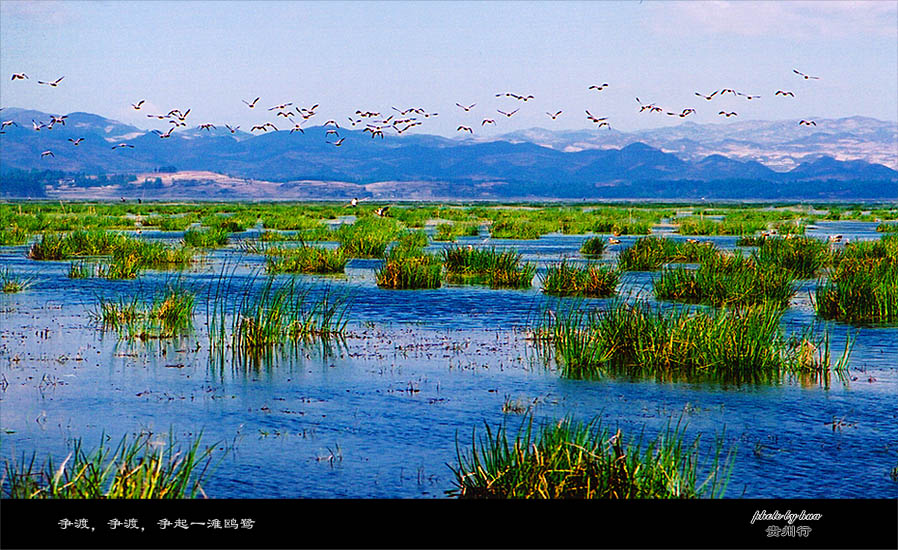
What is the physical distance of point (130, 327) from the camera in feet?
55.6

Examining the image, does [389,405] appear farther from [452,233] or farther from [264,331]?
[452,233]

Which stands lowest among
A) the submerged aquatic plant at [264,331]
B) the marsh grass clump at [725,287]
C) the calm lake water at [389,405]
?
the calm lake water at [389,405]

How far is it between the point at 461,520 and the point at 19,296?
17.2 m

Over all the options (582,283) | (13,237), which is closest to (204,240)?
(13,237)

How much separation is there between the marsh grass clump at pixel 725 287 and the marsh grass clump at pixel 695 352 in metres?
5.03

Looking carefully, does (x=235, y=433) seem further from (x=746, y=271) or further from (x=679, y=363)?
(x=746, y=271)

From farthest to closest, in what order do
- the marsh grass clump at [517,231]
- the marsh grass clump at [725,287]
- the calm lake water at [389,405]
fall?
the marsh grass clump at [517,231] < the marsh grass clump at [725,287] < the calm lake water at [389,405]

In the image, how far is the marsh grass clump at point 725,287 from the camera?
2005cm

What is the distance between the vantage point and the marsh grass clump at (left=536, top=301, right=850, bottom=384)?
14.1 metres

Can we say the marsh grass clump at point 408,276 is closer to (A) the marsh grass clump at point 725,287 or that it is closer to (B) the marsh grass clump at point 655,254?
(A) the marsh grass clump at point 725,287

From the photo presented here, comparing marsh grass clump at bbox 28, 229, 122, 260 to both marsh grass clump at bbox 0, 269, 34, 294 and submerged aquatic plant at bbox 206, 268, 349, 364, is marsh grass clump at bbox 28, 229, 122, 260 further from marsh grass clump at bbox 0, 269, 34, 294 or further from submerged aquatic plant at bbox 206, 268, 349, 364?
submerged aquatic plant at bbox 206, 268, 349, 364

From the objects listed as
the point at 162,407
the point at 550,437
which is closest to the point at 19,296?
the point at 162,407

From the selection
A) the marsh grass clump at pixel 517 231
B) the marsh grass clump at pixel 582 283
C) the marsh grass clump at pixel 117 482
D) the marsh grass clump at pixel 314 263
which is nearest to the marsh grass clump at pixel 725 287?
the marsh grass clump at pixel 582 283

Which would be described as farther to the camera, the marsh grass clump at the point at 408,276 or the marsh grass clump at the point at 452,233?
the marsh grass clump at the point at 452,233
